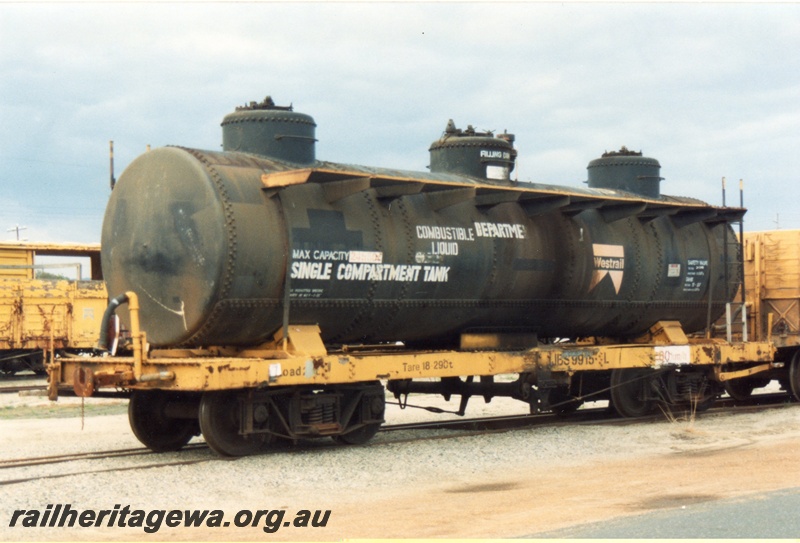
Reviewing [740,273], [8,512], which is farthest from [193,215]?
[740,273]

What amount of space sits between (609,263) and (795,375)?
525 centimetres

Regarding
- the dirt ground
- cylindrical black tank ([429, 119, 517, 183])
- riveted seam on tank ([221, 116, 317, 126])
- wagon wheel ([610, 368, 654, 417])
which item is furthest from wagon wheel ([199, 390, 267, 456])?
wagon wheel ([610, 368, 654, 417])

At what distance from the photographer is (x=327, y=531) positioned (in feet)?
25.4

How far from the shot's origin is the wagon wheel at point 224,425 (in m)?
11.3

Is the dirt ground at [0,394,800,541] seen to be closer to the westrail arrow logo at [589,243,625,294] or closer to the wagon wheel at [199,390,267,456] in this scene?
the wagon wheel at [199,390,267,456]

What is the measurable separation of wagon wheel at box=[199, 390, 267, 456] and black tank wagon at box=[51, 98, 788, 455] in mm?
22

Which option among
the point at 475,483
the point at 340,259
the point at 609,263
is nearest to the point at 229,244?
the point at 340,259

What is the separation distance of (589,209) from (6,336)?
2023 cm

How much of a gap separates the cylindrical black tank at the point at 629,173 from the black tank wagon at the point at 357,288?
1281 mm

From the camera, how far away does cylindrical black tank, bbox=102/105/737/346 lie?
37.0ft

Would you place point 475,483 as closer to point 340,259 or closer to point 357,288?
point 357,288

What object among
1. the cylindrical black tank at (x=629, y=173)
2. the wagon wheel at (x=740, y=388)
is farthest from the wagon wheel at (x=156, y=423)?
the wagon wheel at (x=740, y=388)

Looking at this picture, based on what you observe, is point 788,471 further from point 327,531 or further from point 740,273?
point 740,273

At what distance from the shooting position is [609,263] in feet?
49.9
